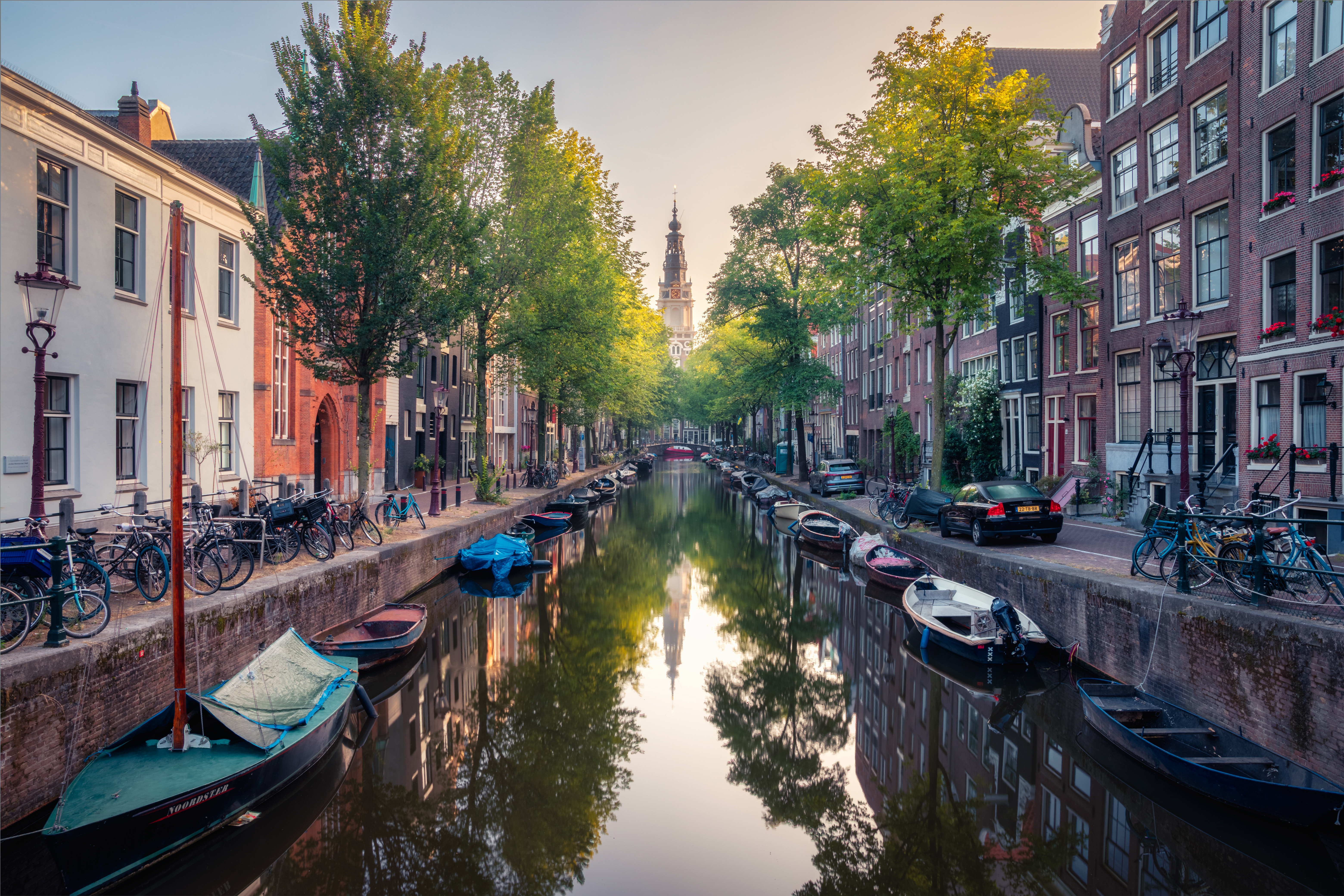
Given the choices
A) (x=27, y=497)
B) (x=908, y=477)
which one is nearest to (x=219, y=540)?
(x=27, y=497)

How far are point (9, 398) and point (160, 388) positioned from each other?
13.1 ft

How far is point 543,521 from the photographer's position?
31328 mm

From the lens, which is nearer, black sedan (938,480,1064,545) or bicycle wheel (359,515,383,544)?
black sedan (938,480,1064,545)

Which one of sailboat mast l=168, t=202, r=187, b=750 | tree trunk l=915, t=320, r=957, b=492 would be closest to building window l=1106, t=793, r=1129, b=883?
sailboat mast l=168, t=202, r=187, b=750

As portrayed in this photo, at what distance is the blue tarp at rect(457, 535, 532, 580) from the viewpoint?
76.0 feet

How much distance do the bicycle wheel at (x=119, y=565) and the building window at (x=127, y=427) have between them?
5.58 m

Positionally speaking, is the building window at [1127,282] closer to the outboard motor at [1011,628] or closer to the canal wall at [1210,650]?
the canal wall at [1210,650]

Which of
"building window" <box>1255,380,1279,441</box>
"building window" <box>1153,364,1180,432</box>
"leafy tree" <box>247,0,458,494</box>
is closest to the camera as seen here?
"building window" <box>1255,380,1279,441</box>

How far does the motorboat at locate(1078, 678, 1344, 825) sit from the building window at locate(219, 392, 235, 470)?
2018 centimetres

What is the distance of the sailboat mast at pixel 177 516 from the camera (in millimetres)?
8289

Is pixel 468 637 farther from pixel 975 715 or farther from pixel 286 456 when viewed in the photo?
pixel 286 456

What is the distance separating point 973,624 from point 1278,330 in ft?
31.6

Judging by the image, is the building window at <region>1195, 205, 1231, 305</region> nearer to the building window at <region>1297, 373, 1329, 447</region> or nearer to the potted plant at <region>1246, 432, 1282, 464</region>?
the building window at <region>1297, 373, 1329, 447</region>

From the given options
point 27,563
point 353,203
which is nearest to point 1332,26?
point 353,203
